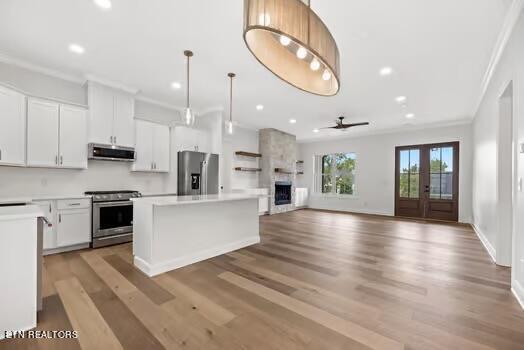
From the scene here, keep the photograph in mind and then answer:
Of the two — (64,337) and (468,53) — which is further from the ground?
(468,53)

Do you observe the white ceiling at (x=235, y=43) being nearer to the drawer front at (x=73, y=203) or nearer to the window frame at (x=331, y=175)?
the drawer front at (x=73, y=203)

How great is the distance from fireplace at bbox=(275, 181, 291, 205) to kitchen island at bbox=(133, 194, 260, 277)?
13.9 ft

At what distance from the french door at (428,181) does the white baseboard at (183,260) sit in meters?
6.15

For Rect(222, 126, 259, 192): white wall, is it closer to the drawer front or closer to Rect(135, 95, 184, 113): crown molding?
Rect(135, 95, 184, 113): crown molding

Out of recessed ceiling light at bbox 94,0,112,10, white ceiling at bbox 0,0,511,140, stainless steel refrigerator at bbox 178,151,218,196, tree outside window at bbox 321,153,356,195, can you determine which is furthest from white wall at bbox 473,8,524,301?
stainless steel refrigerator at bbox 178,151,218,196

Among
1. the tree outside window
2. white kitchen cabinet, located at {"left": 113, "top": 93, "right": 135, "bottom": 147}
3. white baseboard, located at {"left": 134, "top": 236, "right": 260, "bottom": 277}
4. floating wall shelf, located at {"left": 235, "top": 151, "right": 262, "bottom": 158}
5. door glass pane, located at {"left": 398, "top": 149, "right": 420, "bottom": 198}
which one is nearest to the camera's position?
white baseboard, located at {"left": 134, "top": 236, "right": 260, "bottom": 277}

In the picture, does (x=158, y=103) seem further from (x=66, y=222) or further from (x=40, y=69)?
Answer: (x=66, y=222)

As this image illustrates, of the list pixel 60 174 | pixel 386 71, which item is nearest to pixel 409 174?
pixel 386 71

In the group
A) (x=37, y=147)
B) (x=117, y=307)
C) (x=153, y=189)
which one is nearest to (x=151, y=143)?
(x=153, y=189)

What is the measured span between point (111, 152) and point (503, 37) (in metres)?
5.82

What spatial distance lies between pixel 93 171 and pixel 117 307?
3.07 meters

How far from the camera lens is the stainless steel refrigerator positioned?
5.15 m

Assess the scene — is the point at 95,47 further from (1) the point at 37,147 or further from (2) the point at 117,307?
(2) the point at 117,307

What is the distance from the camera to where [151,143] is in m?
4.77
